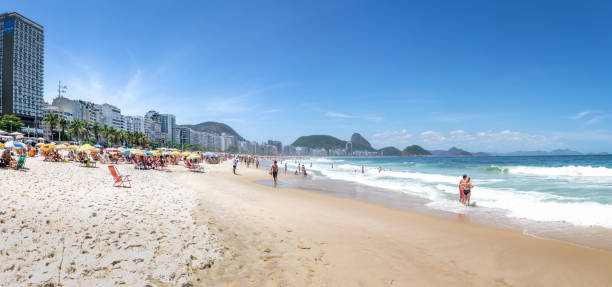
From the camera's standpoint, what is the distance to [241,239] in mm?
5195

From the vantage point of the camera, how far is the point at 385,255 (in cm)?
500

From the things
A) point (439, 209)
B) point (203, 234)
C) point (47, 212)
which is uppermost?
point (47, 212)

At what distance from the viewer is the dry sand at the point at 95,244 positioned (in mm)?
3254

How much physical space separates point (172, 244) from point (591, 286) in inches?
256

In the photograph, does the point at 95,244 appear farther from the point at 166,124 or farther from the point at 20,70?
the point at 166,124

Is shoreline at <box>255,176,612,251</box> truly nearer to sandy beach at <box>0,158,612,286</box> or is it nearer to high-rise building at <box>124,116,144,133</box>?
sandy beach at <box>0,158,612,286</box>

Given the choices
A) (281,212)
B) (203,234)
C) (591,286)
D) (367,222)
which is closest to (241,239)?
(203,234)

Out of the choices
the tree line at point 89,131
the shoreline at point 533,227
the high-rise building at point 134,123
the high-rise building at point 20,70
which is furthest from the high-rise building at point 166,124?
A: the shoreline at point 533,227

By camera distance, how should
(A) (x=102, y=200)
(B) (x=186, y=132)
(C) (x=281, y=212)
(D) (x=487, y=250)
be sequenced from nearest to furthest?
Result: 1. (D) (x=487, y=250)
2. (A) (x=102, y=200)
3. (C) (x=281, y=212)
4. (B) (x=186, y=132)

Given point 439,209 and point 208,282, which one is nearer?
point 208,282

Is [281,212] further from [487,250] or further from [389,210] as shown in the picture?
[487,250]

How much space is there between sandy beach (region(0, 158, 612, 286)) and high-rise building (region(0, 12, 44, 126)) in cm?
12343

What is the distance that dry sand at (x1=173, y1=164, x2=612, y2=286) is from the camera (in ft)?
13.1

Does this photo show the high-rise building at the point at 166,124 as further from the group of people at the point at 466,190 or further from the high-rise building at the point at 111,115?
the group of people at the point at 466,190
